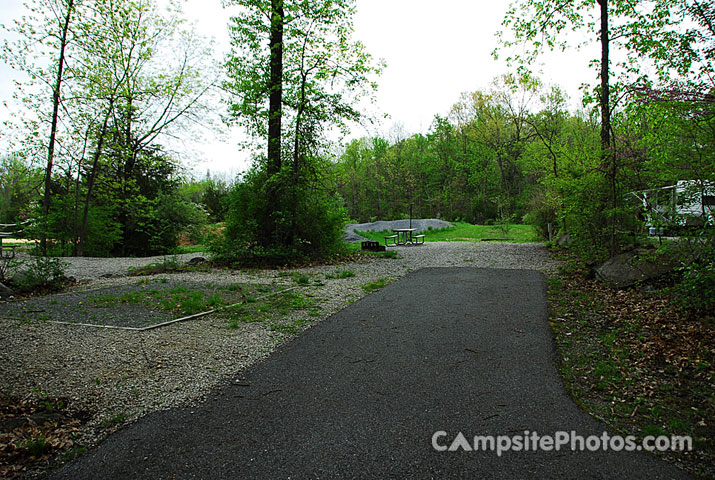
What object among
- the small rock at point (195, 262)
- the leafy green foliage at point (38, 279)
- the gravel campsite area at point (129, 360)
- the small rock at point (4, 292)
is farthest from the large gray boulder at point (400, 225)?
the small rock at point (4, 292)

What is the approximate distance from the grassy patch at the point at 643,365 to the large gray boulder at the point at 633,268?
45 cm

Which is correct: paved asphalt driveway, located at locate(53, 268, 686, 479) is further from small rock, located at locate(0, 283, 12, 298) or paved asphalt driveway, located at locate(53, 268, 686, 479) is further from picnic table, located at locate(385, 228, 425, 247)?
picnic table, located at locate(385, 228, 425, 247)

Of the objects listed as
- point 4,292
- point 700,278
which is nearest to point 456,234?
point 700,278

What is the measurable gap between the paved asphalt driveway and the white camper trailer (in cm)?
217

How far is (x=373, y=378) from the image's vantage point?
3359mm

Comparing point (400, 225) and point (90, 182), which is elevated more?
point (90, 182)

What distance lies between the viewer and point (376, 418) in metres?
2.69

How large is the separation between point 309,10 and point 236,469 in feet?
37.7

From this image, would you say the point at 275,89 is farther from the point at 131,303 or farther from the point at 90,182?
the point at 90,182

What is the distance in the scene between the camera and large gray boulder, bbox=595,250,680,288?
593 centimetres

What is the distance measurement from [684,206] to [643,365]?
2.41 metres

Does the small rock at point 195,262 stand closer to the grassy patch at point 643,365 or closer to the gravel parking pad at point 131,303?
the gravel parking pad at point 131,303

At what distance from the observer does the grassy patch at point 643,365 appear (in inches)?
103

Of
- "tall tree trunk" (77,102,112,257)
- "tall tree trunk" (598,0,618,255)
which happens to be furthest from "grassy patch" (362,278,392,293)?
"tall tree trunk" (77,102,112,257)
